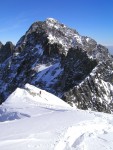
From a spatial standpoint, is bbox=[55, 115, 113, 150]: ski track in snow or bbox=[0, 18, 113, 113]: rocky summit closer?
bbox=[55, 115, 113, 150]: ski track in snow

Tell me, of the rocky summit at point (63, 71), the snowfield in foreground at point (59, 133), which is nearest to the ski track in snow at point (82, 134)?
the snowfield in foreground at point (59, 133)

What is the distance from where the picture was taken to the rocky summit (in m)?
120

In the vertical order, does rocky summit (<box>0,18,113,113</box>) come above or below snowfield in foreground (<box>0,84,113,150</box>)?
above

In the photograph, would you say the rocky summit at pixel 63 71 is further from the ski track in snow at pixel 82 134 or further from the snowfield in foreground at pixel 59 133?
the ski track in snow at pixel 82 134

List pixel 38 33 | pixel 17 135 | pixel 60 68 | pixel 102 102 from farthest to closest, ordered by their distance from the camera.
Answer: pixel 38 33
pixel 60 68
pixel 102 102
pixel 17 135

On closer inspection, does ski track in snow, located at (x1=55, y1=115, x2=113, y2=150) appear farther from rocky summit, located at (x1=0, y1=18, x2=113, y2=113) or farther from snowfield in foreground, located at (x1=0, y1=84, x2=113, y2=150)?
rocky summit, located at (x1=0, y1=18, x2=113, y2=113)

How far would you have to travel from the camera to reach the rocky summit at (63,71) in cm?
12031

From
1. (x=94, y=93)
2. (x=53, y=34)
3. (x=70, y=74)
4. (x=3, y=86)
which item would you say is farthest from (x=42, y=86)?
(x=53, y=34)

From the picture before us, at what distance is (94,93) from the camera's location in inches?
4879

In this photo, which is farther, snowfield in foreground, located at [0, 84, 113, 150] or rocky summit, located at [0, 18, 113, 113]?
rocky summit, located at [0, 18, 113, 113]

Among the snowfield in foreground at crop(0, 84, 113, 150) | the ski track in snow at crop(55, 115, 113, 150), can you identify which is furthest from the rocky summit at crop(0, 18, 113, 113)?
the ski track in snow at crop(55, 115, 113, 150)

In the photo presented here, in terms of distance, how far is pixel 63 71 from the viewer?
482 ft

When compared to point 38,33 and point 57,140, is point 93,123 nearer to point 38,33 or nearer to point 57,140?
point 57,140

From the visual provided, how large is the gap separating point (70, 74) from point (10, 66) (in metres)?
69.7
